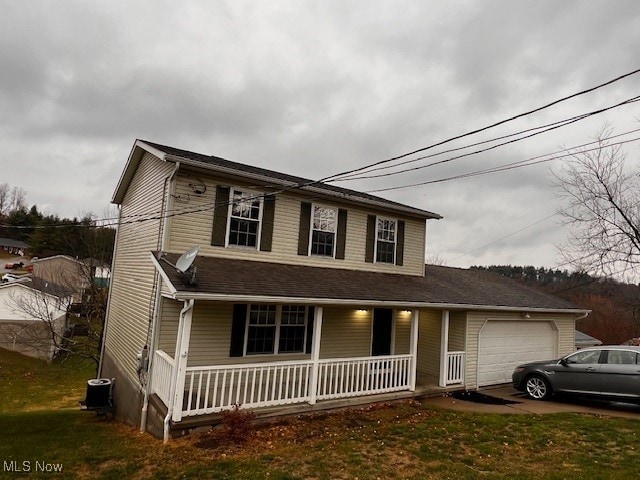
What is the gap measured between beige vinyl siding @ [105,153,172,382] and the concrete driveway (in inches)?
310

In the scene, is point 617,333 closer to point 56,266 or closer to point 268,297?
point 268,297

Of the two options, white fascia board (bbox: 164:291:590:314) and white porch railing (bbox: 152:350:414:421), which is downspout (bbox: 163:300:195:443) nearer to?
white porch railing (bbox: 152:350:414:421)

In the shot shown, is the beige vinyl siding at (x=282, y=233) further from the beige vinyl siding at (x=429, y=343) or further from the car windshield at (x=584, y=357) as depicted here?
the car windshield at (x=584, y=357)

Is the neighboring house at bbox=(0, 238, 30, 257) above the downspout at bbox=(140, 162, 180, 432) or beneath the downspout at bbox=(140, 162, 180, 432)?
above

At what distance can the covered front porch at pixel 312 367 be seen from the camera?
7367 mm

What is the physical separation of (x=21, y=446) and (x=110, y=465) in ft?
9.03

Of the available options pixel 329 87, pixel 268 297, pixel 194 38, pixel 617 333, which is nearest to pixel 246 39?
pixel 194 38

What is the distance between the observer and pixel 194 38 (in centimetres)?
1258

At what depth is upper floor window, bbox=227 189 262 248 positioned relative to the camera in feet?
33.6

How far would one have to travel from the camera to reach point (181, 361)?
7.09 metres

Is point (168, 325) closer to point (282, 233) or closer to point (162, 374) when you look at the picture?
point (162, 374)

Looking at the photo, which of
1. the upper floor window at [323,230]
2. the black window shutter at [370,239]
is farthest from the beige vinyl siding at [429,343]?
the upper floor window at [323,230]

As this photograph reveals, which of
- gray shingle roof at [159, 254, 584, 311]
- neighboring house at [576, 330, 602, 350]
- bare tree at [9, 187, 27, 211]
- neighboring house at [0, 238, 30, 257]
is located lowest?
neighboring house at [576, 330, 602, 350]

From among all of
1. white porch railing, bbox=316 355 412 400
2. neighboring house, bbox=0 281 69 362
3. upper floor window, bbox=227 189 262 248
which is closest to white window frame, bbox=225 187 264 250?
upper floor window, bbox=227 189 262 248
